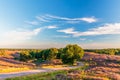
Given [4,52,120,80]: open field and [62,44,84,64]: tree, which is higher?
[62,44,84,64]: tree

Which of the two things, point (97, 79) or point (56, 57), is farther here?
point (56, 57)

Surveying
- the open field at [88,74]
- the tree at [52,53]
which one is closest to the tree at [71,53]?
the tree at [52,53]

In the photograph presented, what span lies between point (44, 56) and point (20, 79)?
105338 millimetres

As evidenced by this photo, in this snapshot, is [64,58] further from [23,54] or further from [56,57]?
[23,54]

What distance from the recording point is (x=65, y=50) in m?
91.8

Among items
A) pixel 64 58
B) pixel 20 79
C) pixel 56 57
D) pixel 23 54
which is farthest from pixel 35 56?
pixel 20 79

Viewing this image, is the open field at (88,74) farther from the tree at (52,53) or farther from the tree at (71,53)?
the tree at (52,53)

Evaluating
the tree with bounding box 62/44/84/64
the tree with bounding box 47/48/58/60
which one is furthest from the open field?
the tree with bounding box 47/48/58/60

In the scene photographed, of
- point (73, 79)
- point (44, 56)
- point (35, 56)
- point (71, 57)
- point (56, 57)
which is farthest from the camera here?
point (35, 56)

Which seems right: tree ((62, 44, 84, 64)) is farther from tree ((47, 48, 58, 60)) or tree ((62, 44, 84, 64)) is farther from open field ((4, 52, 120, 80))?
open field ((4, 52, 120, 80))

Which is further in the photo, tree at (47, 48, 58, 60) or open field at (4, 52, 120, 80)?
tree at (47, 48, 58, 60)

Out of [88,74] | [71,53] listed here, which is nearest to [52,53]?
[71,53]

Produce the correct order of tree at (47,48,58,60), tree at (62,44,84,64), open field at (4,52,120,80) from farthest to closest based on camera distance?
tree at (47,48,58,60) < tree at (62,44,84,64) < open field at (4,52,120,80)

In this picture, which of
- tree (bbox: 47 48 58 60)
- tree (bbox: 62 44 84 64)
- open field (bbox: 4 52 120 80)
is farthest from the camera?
tree (bbox: 47 48 58 60)
